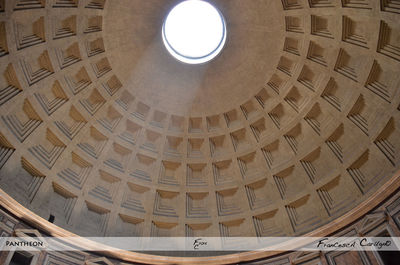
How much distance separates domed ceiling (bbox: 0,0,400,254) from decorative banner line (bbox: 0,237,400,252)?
48 centimetres

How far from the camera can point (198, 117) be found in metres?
20.4

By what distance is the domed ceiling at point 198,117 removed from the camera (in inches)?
601

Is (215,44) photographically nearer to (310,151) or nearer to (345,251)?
(310,151)

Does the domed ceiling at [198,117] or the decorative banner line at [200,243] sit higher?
the domed ceiling at [198,117]

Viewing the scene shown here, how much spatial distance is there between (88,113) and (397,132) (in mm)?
14585

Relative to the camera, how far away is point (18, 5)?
14.1 metres

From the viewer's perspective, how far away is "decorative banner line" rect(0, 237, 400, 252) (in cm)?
1333

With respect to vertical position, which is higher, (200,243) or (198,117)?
(198,117)

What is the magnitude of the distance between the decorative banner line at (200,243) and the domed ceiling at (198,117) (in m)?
0.48

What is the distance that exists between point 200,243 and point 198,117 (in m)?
7.04

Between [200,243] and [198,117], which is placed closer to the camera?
[200,243]

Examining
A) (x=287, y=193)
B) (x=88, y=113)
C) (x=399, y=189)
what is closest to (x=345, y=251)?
(x=399, y=189)

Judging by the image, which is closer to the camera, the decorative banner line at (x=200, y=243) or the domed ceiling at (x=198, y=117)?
the decorative banner line at (x=200, y=243)

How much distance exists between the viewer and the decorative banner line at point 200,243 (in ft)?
43.7
